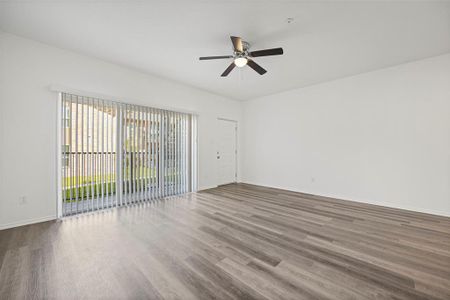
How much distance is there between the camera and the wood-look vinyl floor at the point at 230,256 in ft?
5.10

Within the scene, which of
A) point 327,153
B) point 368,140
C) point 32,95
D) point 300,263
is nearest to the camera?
point 300,263

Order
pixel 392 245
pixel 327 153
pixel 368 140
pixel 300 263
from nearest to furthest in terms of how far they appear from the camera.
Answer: pixel 300 263, pixel 392 245, pixel 368 140, pixel 327 153

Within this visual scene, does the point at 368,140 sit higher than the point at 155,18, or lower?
lower

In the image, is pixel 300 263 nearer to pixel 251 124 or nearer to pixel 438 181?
pixel 438 181

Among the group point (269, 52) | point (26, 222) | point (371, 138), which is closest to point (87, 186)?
point (26, 222)

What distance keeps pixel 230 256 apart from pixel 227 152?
431cm

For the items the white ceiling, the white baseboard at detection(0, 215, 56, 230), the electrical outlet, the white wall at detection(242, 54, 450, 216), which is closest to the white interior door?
the white wall at detection(242, 54, 450, 216)

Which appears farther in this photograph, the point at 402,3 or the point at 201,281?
the point at 402,3

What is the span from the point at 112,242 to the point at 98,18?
9.65ft

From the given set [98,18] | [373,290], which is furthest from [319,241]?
[98,18]

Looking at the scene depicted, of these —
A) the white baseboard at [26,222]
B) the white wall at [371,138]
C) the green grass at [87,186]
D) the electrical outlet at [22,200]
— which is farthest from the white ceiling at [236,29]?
the white baseboard at [26,222]

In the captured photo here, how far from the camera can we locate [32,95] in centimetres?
289

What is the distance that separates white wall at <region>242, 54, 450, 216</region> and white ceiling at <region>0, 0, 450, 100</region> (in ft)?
1.88

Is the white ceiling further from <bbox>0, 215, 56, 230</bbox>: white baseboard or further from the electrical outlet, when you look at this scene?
<bbox>0, 215, 56, 230</bbox>: white baseboard
